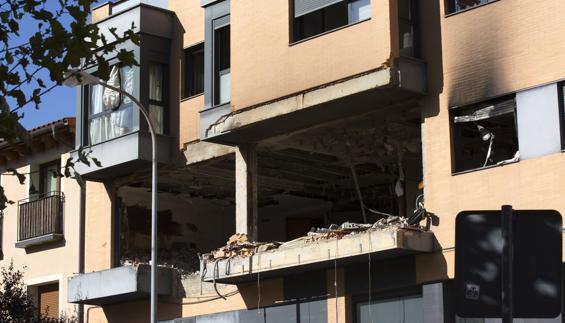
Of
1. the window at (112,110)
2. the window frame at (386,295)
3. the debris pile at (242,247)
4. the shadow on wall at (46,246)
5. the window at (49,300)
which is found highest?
the window at (112,110)

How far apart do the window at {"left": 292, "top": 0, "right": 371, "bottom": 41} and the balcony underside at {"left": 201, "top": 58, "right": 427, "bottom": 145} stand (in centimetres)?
150

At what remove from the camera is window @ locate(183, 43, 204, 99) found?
2797cm

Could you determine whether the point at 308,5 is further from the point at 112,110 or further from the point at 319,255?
the point at 112,110

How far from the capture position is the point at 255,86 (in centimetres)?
2409

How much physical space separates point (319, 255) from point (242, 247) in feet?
8.35

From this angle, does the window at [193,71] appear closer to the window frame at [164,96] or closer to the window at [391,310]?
the window frame at [164,96]

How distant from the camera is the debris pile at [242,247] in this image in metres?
24.1

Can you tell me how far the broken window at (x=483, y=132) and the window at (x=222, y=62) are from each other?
Result: 18.2ft

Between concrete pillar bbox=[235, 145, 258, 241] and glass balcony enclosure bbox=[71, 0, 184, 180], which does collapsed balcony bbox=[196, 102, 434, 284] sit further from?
glass balcony enclosure bbox=[71, 0, 184, 180]

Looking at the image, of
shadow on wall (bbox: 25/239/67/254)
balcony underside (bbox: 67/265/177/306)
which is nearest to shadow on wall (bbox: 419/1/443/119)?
balcony underside (bbox: 67/265/177/306)

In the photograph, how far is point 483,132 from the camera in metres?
21.4

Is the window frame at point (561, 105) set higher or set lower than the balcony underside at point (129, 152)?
lower

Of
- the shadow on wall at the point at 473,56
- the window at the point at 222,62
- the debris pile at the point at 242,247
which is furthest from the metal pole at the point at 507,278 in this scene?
the window at the point at 222,62

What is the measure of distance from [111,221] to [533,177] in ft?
42.9
